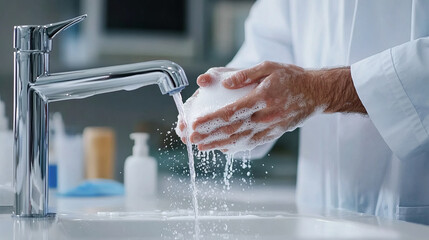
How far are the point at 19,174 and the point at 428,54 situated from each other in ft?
1.89

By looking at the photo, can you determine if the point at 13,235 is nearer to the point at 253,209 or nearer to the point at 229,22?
the point at 253,209

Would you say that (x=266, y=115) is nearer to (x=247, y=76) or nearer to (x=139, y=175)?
(x=247, y=76)

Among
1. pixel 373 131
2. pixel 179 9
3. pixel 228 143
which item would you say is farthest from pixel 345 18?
pixel 179 9

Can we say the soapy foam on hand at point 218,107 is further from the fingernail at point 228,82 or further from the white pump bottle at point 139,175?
the white pump bottle at point 139,175

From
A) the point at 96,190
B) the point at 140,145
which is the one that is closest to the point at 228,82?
the point at 140,145

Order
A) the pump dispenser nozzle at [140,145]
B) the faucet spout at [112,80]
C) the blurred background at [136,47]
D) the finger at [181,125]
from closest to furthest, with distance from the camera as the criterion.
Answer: the faucet spout at [112,80]
the finger at [181,125]
the pump dispenser nozzle at [140,145]
the blurred background at [136,47]

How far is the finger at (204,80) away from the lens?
3.03 ft

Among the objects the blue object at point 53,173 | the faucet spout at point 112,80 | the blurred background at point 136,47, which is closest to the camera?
the faucet spout at point 112,80

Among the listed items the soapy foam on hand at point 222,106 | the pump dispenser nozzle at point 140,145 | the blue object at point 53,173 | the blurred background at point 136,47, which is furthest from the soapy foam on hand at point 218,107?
the blurred background at point 136,47

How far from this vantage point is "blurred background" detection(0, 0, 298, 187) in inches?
94.9

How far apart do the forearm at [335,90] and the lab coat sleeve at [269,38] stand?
31 centimetres

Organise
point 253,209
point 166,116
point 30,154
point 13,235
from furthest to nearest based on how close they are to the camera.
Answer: point 166,116 < point 253,209 < point 30,154 < point 13,235

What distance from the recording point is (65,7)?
8.39ft

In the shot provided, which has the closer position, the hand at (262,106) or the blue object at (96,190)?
the hand at (262,106)
